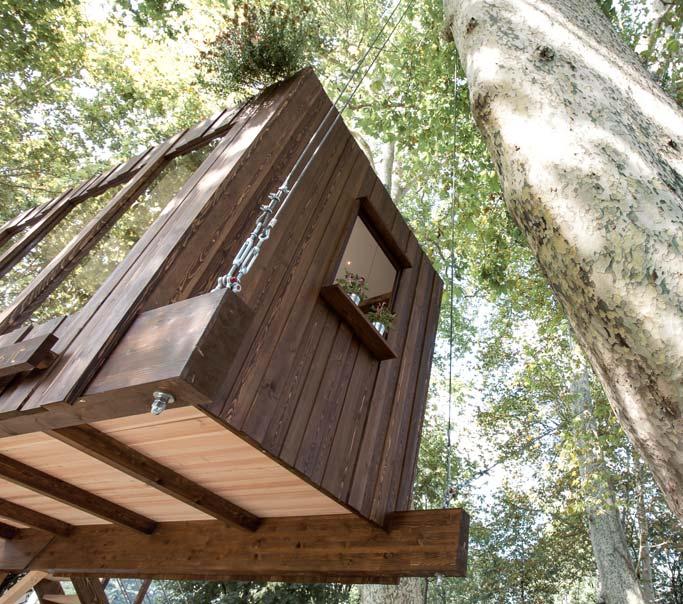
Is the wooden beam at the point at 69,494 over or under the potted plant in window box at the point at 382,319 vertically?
under

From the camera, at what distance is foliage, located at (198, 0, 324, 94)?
→ 3.32 metres

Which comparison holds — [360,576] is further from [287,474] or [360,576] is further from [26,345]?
[26,345]

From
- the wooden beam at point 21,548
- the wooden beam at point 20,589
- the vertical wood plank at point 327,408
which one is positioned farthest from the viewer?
the wooden beam at point 20,589

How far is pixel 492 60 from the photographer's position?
190 centimetres

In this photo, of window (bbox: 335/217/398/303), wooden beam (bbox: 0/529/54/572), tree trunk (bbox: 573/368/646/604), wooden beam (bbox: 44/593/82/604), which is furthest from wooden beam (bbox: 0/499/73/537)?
tree trunk (bbox: 573/368/646/604)

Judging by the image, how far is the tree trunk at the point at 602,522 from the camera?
6664mm

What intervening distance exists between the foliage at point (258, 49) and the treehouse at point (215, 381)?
284mm

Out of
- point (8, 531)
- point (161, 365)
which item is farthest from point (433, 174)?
point (161, 365)

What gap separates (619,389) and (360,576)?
188cm

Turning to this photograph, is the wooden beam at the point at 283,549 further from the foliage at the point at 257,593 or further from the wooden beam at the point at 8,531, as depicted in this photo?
the foliage at the point at 257,593

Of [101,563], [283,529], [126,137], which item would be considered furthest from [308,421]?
[126,137]

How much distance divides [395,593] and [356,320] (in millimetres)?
3680

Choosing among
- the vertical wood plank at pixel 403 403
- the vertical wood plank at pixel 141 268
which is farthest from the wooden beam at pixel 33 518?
the vertical wood plank at pixel 403 403

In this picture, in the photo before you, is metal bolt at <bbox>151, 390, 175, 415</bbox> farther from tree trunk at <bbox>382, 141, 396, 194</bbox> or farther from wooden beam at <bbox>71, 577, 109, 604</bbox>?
tree trunk at <bbox>382, 141, 396, 194</bbox>
